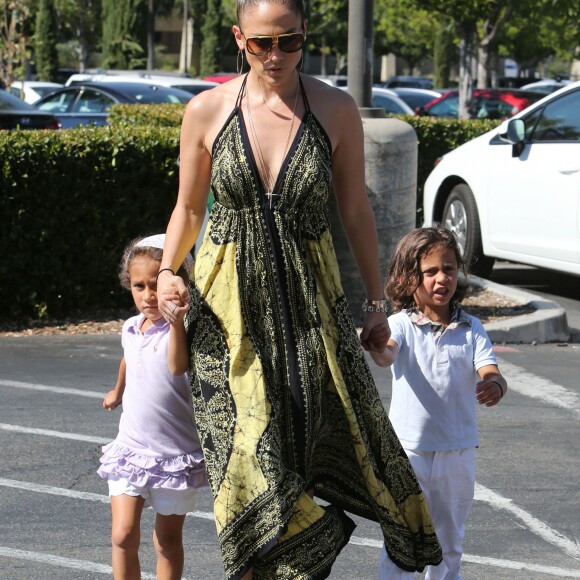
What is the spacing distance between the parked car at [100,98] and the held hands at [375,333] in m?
15.4

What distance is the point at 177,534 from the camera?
153 inches

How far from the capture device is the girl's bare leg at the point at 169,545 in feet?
12.7

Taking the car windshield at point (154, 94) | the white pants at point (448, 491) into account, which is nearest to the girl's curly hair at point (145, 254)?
the white pants at point (448, 491)

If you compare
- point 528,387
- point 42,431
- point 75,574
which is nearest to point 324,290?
point 75,574

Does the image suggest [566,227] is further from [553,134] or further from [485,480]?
[485,480]

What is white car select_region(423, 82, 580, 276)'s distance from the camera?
9.77 m

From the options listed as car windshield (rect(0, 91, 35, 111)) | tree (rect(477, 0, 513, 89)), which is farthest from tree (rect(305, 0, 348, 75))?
car windshield (rect(0, 91, 35, 111))

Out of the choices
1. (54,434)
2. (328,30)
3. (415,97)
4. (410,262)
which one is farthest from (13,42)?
(328,30)

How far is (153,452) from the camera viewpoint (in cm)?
379

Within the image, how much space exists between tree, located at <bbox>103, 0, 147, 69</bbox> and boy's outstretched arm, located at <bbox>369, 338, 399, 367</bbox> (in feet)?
192

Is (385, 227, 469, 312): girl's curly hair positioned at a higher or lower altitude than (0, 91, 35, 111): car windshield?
lower

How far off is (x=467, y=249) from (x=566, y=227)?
1.48 meters

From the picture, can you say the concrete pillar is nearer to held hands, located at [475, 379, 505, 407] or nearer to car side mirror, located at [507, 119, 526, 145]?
car side mirror, located at [507, 119, 526, 145]

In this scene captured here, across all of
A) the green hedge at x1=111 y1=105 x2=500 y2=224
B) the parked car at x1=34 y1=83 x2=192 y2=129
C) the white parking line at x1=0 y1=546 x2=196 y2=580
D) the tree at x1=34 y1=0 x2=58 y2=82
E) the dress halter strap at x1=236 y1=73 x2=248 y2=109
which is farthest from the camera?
the tree at x1=34 y1=0 x2=58 y2=82
